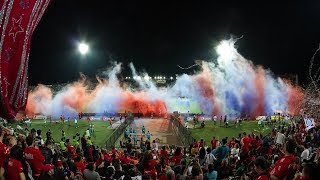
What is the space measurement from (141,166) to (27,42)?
12.8ft

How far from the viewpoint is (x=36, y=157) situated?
7.40 metres

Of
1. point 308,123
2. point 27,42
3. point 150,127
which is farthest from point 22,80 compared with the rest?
point 150,127

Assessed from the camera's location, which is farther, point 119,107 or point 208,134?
point 119,107

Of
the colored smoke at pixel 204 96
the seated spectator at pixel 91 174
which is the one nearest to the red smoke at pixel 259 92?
the colored smoke at pixel 204 96

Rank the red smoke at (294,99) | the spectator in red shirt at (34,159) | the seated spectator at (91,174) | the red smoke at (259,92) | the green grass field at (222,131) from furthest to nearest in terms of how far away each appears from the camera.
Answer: the red smoke at (294,99) < the red smoke at (259,92) < the green grass field at (222,131) < the seated spectator at (91,174) < the spectator in red shirt at (34,159)

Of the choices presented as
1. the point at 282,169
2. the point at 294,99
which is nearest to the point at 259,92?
the point at 294,99

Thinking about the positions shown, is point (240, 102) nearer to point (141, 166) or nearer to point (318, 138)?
point (318, 138)

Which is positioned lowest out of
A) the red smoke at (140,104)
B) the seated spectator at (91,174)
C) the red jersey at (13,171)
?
the seated spectator at (91,174)

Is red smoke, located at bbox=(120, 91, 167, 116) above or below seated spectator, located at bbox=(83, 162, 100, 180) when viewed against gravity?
above

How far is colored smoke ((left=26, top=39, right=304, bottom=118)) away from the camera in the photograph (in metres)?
61.0

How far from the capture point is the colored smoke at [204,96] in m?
61.0

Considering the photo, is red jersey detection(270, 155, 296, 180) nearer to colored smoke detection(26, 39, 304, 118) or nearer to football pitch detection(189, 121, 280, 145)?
football pitch detection(189, 121, 280, 145)

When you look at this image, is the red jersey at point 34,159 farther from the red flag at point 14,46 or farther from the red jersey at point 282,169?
the red jersey at point 282,169

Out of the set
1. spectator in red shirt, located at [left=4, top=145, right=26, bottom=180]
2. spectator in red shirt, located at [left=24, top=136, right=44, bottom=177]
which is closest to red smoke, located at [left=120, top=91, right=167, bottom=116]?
spectator in red shirt, located at [left=24, top=136, right=44, bottom=177]
